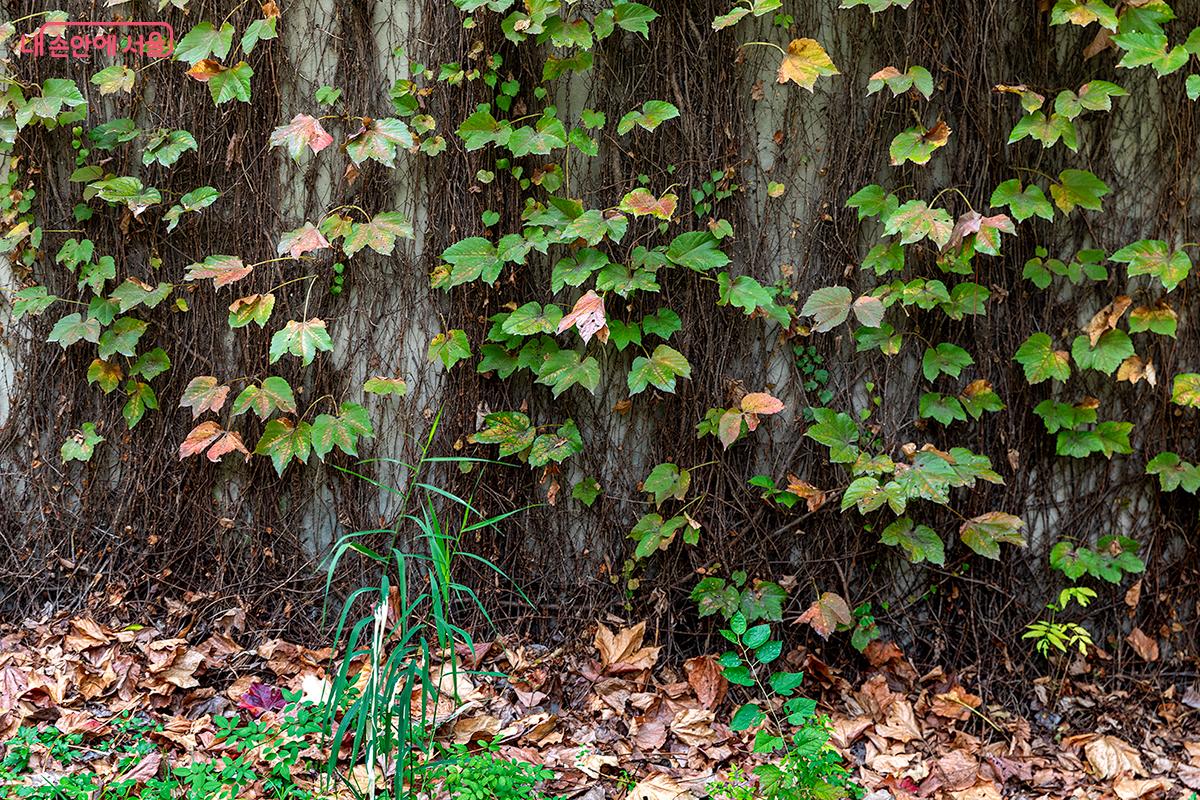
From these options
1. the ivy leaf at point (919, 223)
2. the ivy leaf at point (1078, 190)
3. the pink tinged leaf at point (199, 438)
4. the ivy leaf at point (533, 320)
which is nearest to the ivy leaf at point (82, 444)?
the pink tinged leaf at point (199, 438)

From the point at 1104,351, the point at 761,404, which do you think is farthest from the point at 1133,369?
the point at 761,404

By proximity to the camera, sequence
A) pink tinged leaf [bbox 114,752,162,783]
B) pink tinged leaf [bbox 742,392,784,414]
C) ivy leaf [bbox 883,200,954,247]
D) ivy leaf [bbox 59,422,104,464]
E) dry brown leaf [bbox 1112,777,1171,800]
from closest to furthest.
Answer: pink tinged leaf [bbox 114,752,162,783]
dry brown leaf [bbox 1112,777,1171,800]
ivy leaf [bbox 883,200,954,247]
pink tinged leaf [bbox 742,392,784,414]
ivy leaf [bbox 59,422,104,464]

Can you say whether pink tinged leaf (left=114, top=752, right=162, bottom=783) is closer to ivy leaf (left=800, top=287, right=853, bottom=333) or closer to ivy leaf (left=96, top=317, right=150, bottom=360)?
ivy leaf (left=96, top=317, right=150, bottom=360)

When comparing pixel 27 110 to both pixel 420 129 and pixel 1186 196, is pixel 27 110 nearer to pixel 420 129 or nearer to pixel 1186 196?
pixel 420 129

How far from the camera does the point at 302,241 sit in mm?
2367

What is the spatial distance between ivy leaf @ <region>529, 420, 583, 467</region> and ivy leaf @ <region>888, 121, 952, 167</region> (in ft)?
3.46

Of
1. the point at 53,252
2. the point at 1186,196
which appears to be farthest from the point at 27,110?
the point at 1186,196

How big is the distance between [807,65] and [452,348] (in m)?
1.13

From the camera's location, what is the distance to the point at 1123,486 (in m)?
2.45

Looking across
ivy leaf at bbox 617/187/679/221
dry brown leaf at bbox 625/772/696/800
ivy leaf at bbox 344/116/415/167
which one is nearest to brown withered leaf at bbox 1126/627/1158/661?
dry brown leaf at bbox 625/772/696/800

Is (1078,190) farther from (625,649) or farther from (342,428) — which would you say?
(342,428)

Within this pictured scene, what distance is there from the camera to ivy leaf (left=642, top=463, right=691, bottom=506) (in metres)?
2.41

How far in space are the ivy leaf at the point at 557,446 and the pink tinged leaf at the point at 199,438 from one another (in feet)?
2.93

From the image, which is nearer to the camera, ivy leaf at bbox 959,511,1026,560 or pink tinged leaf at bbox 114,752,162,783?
pink tinged leaf at bbox 114,752,162,783
